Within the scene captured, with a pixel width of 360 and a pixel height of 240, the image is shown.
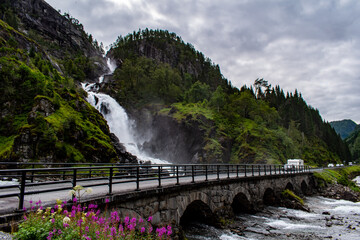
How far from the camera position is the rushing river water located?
13.6 meters

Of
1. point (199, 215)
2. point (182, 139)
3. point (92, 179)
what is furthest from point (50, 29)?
point (92, 179)

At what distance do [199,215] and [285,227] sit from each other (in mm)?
6467

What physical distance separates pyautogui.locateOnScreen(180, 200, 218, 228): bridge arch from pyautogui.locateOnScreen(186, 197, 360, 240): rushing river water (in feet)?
1.52

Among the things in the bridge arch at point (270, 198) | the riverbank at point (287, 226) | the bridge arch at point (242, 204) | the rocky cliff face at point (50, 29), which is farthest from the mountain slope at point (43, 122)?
the rocky cliff face at point (50, 29)

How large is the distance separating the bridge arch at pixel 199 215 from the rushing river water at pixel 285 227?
463 mm

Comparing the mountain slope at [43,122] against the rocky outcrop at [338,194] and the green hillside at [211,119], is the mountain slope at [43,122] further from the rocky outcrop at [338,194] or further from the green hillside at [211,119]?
the rocky outcrop at [338,194]

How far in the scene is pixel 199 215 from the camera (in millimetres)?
14891

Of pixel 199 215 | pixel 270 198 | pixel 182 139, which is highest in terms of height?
pixel 182 139

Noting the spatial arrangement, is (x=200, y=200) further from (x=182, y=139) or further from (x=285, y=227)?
(x=182, y=139)

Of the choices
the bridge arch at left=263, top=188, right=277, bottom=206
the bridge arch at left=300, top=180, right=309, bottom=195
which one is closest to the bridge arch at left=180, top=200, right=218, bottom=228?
the bridge arch at left=263, top=188, right=277, bottom=206

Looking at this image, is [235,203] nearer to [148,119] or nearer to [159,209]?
[159,209]

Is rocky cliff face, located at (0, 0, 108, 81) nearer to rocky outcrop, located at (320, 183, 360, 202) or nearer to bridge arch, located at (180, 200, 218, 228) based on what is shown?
rocky outcrop, located at (320, 183, 360, 202)

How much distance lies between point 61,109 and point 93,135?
4.67m

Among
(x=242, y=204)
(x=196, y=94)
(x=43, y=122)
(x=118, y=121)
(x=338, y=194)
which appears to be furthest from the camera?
(x=196, y=94)
